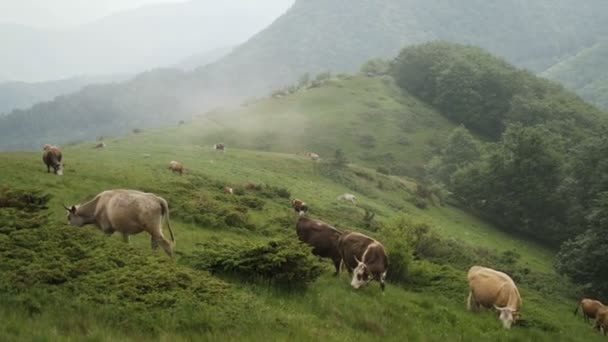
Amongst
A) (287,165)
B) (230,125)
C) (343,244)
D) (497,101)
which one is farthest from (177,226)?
(497,101)

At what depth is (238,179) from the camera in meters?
40.4

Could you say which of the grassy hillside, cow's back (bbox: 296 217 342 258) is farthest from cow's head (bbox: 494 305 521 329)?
cow's back (bbox: 296 217 342 258)

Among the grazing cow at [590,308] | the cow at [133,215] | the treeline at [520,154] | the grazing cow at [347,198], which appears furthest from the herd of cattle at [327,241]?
the grazing cow at [347,198]

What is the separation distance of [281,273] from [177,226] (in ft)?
29.8

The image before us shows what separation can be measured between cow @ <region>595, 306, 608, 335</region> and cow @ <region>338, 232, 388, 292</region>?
12.3 meters

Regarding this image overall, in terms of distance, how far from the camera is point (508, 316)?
15734 millimetres

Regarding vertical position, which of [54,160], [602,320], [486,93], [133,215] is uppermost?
[486,93]

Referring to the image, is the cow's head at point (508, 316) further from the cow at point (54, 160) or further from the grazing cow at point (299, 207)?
the cow at point (54, 160)

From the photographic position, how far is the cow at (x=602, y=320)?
21.9 m

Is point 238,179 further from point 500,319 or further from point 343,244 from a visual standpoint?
point 500,319

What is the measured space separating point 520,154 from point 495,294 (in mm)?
48008

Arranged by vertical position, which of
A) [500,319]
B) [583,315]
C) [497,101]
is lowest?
[583,315]

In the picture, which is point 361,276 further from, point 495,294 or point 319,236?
point 495,294

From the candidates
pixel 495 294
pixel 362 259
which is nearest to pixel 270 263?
pixel 362 259
